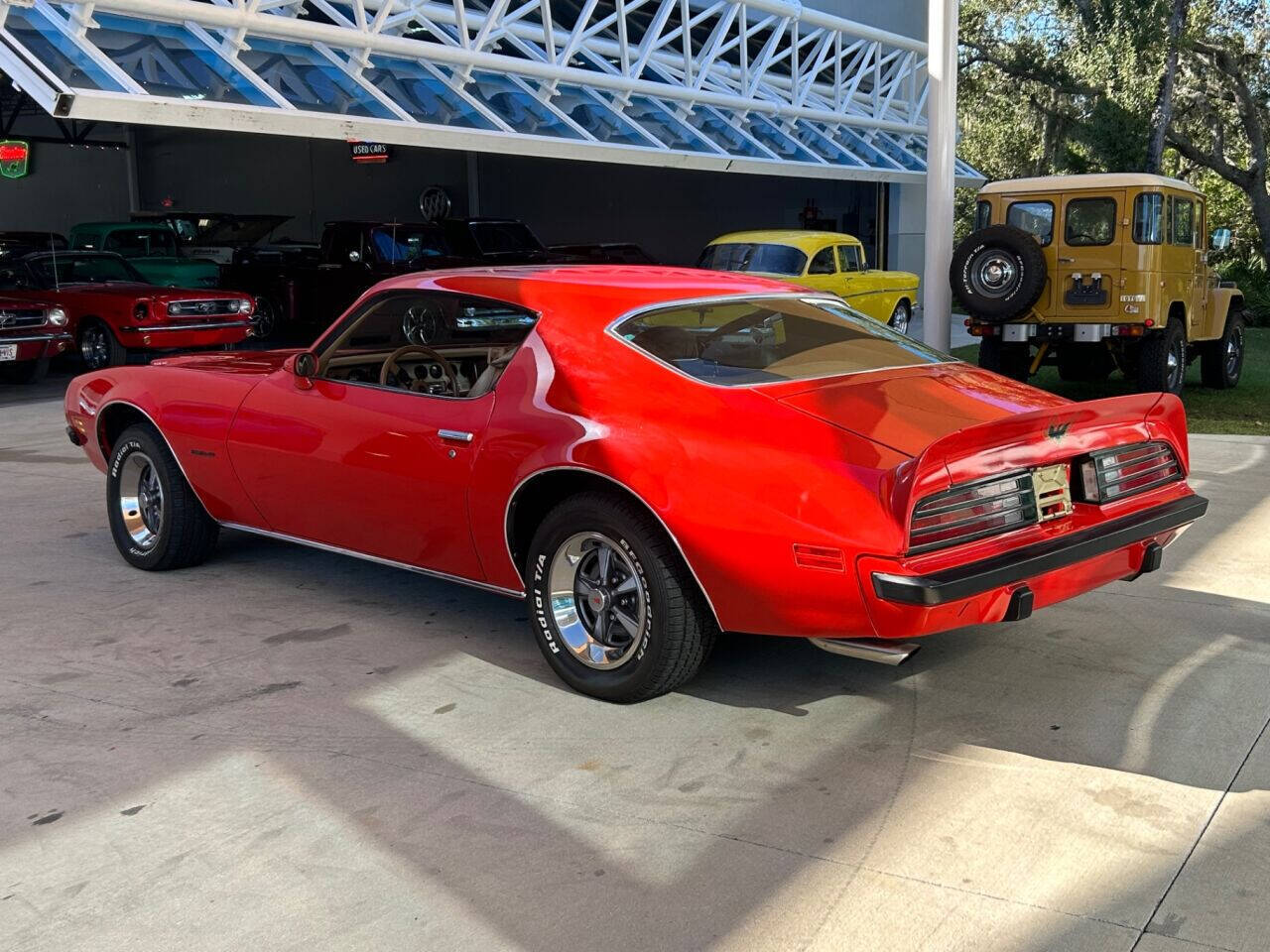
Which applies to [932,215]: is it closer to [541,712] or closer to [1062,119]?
[541,712]

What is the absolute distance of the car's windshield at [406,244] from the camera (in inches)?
738

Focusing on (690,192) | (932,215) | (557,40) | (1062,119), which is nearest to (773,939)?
(932,215)

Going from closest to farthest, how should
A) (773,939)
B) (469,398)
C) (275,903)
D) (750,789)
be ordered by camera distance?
(773,939) → (275,903) → (750,789) → (469,398)

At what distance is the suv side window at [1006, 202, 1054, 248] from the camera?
12227mm

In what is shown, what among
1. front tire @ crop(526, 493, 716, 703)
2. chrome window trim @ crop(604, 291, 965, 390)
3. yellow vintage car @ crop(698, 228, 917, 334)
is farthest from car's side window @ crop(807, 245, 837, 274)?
front tire @ crop(526, 493, 716, 703)

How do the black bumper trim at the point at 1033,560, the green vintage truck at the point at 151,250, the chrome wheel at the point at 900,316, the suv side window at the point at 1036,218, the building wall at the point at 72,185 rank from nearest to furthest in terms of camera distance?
the black bumper trim at the point at 1033,560 < the suv side window at the point at 1036,218 < the chrome wheel at the point at 900,316 < the green vintage truck at the point at 151,250 < the building wall at the point at 72,185

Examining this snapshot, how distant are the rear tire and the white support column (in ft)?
30.5

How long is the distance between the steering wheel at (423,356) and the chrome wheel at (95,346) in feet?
37.4

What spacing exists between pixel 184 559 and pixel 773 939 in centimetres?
406

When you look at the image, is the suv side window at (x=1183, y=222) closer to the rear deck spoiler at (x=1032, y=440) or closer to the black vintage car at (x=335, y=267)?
the rear deck spoiler at (x=1032, y=440)

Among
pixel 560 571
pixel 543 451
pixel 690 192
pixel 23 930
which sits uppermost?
pixel 690 192

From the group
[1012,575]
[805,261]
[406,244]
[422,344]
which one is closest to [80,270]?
[406,244]

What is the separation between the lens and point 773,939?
301 centimetres

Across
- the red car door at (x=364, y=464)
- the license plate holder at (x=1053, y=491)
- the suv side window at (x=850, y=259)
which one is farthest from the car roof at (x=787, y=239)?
the license plate holder at (x=1053, y=491)
